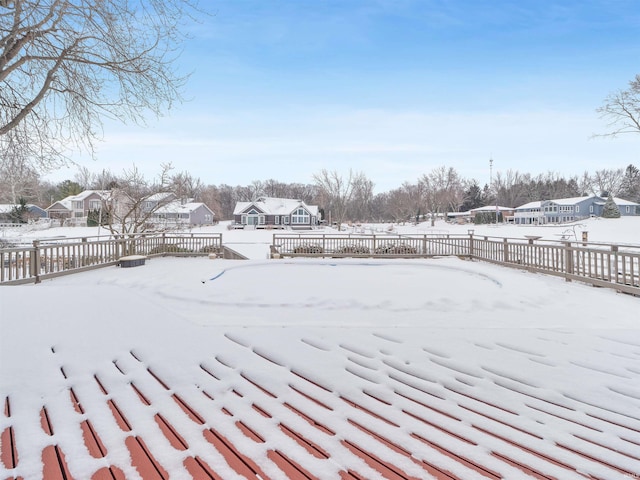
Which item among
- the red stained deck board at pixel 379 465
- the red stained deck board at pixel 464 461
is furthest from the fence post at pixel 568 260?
the red stained deck board at pixel 379 465

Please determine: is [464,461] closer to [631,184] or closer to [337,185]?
[337,185]

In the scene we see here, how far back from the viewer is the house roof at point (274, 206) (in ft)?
135

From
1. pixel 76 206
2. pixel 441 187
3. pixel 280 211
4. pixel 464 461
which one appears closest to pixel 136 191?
pixel 464 461

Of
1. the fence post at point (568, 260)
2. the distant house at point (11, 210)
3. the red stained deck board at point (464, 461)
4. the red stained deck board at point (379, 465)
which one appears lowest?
the red stained deck board at point (464, 461)

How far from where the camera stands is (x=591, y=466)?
162 centimetres

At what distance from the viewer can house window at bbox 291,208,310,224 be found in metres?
41.7

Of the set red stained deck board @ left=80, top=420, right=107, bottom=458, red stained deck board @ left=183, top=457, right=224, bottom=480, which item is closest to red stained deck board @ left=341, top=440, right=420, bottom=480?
red stained deck board @ left=183, top=457, right=224, bottom=480

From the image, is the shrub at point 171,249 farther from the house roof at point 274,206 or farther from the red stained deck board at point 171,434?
the house roof at point 274,206

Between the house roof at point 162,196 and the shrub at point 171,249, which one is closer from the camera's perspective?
the shrub at point 171,249

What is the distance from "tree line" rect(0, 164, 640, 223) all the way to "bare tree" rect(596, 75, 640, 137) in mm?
23179

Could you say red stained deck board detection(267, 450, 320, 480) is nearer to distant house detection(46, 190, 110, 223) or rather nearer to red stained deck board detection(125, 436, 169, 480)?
red stained deck board detection(125, 436, 169, 480)

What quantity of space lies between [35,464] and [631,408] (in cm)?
310

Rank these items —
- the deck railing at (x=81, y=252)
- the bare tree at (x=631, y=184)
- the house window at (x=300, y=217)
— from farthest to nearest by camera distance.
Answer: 1. the bare tree at (x=631, y=184)
2. the house window at (x=300, y=217)
3. the deck railing at (x=81, y=252)

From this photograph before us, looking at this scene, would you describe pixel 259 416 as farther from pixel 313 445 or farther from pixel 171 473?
pixel 171 473
